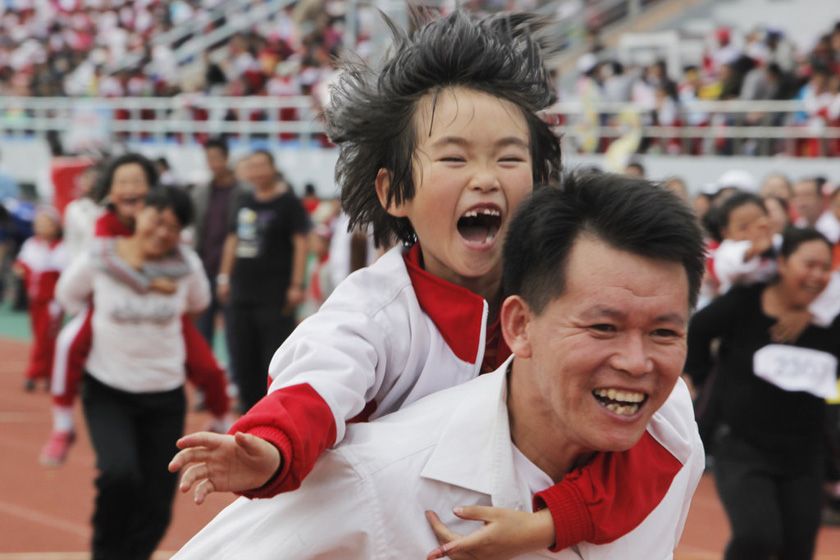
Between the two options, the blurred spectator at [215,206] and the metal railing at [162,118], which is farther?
the metal railing at [162,118]

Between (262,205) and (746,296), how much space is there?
181 inches

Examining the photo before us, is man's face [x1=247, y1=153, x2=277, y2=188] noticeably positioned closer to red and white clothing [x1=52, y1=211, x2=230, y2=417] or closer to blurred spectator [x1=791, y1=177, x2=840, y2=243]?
red and white clothing [x1=52, y1=211, x2=230, y2=417]

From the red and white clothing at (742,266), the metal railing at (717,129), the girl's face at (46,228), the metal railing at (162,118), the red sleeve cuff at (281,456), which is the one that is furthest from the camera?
the metal railing at (162,118)

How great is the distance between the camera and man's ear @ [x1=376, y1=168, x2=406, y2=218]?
2900 mm

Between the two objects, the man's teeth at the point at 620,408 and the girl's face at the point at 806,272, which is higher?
the man's teeth at the point at 620,408

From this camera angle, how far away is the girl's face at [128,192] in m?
5.88

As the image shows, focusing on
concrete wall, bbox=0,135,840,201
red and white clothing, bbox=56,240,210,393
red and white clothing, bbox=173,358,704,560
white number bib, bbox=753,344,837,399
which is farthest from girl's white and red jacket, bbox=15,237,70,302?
red and white clothing, bbox=173,358,704,560

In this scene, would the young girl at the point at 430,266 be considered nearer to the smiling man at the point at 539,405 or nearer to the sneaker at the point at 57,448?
the smiling man at the point at 539,405

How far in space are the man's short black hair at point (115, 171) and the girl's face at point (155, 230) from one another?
290mm

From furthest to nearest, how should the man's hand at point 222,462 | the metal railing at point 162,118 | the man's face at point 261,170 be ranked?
the metal railing at point 162,118, the man's face at point 261,170, the man's hand at point 222,462

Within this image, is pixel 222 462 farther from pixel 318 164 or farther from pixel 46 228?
pixel 318 164

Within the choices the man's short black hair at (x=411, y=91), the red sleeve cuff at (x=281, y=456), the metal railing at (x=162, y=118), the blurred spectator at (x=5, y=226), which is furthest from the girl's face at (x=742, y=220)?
the blurred spectator at (x=5, y=226)

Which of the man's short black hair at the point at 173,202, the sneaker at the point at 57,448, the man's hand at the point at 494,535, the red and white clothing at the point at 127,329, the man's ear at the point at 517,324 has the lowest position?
the sneaker at the point at 57,448

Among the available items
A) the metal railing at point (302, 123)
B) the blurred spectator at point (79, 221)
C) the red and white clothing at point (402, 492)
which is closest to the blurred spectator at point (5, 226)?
the metal railing at point (302, 123)
